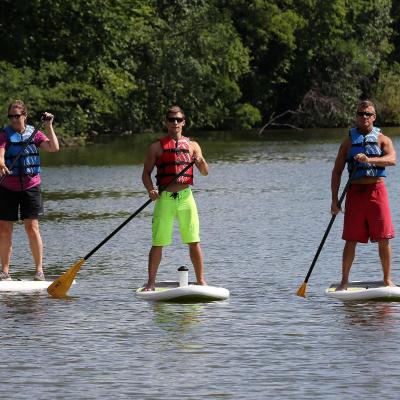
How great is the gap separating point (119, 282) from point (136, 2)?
3760 cm

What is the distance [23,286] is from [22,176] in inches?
37.3

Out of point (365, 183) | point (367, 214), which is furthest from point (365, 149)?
point (367, 214)

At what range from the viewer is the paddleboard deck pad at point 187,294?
465 inches

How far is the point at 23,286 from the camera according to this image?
12.7 m

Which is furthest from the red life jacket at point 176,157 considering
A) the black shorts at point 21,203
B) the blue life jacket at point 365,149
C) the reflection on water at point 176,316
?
the black shorts at point 21,203

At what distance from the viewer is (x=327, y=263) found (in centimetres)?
1487

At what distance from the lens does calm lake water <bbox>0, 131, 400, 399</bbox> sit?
28.7 ft

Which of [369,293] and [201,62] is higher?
[201,62]

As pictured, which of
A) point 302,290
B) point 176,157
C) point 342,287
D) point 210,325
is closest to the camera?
point 210,325

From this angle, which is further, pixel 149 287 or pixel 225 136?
pixel 225 136

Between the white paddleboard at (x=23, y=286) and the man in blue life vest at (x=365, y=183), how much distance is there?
2.70 meters

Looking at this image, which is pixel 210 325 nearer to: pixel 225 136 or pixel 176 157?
pixel 176 157

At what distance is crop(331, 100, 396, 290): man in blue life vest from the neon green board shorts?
1119mm

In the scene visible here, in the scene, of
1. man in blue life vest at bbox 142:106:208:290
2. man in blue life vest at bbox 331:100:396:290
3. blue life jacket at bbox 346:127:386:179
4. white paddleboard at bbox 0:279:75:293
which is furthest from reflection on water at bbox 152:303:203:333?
blue life jacket at bbox 346:127:386:179
